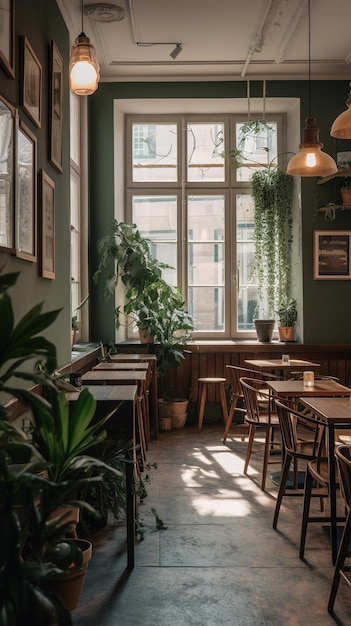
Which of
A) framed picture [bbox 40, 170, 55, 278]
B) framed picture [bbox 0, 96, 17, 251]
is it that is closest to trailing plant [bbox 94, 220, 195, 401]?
framed picture [bbox 40, 170, 55, 278]

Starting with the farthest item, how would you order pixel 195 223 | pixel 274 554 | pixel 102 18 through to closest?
pixel 195 223 < pixel 102 18 < pixel 274 554

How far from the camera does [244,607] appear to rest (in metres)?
2.87

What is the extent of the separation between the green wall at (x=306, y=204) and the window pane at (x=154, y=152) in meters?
0.61

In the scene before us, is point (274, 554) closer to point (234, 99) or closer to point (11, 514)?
point (11, 514)

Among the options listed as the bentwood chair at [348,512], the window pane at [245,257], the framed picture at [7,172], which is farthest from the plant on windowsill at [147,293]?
the bentwood chair at [348,512]

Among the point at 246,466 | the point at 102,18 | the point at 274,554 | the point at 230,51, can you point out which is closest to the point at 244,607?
the point at 274,554

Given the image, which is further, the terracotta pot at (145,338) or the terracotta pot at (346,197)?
the terracotta pot at (145,338)

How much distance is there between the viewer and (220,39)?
20.6 ft

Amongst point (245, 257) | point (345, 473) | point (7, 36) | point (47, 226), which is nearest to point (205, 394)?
point (245, 257)

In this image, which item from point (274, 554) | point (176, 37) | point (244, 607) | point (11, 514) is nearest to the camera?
point (11, 514)

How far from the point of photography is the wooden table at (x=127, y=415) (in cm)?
333

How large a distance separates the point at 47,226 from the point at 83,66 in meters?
1.08

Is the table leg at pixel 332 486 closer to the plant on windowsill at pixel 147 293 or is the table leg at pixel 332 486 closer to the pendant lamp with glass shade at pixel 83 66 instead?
the pendant lamp with glass shade at pixel 83 66

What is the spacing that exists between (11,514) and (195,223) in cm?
Answer: 636
